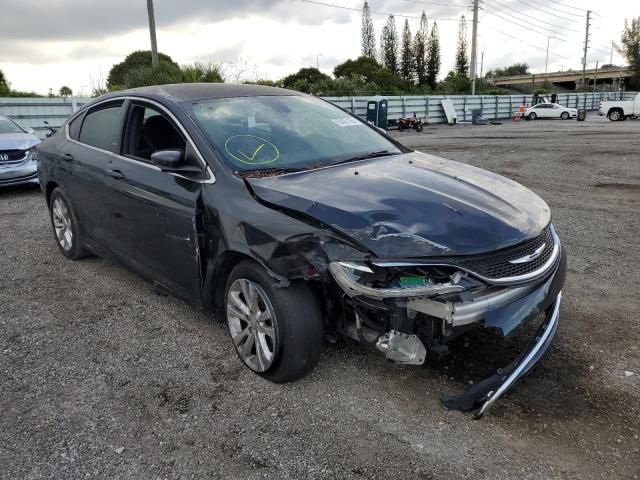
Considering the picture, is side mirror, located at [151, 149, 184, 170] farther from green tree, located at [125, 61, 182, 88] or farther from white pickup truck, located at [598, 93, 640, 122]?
white pickup truck, located at [598, 93, 640, 122]

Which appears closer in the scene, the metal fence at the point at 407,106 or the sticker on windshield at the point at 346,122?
the sticker on windshield at the point at 346,122

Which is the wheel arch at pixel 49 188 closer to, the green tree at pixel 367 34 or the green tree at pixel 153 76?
the green tree at pixel 153 76

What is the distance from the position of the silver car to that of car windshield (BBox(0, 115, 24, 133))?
0.91ft

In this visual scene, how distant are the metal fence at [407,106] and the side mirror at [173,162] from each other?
14924 millimetres

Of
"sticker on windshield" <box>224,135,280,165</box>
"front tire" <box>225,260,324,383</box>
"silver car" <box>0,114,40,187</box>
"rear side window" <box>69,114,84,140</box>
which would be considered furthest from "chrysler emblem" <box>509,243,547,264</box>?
"silver car" <box>0,114,40,187</box>

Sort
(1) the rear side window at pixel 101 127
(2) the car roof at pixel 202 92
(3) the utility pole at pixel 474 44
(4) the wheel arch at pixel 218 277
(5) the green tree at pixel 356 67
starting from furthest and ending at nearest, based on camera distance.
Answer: (5) the green tree at pixel 356 67 < (3) the utility pole at pixel 474 44 < (1) the rear side window at pixel 101 127 < (2) the car roof at pixel 202 92 < (4) the wheel arch at pixel 218 277

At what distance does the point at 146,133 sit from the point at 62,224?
1933mm

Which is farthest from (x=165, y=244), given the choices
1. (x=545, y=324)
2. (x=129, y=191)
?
(x=545, y=324)

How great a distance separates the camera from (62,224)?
5520 mm

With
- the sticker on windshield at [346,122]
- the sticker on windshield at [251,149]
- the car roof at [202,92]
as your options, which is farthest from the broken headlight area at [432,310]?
the car roof at [202,92]

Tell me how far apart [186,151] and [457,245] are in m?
1.90

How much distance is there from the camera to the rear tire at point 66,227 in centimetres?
521

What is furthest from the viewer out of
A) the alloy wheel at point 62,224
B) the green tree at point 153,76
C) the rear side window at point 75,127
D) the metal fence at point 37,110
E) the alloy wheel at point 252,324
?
the green tree at point 153,76

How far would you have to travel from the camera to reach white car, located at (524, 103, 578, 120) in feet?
124
